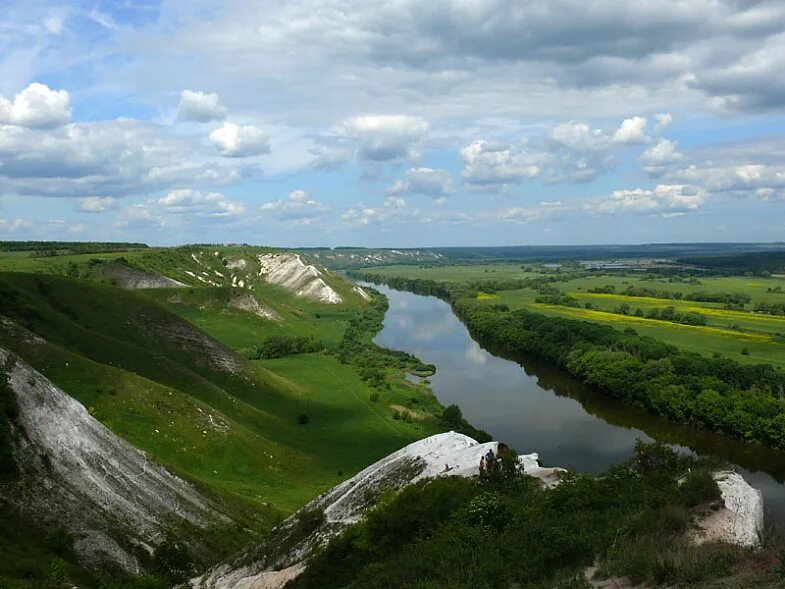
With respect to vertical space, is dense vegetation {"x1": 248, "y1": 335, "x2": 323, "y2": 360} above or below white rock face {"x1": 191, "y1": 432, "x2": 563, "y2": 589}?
below

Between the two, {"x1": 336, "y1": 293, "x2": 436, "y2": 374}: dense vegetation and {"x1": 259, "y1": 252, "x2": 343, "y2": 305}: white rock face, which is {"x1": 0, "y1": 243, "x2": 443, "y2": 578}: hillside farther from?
{"x1": 259, "y1": 252, "x2": 343, "y2": 305}: white rock face

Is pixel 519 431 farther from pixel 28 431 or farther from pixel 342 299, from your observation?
pixel 342 299

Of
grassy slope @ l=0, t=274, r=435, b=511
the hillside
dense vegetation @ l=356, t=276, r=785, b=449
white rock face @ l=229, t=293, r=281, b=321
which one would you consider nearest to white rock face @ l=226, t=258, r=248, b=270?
white rock face @ l=229, t=293, r=281, b=321

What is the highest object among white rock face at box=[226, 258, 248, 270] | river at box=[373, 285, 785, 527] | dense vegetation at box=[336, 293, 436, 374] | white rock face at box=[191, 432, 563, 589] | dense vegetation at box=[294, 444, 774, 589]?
white rock face at box=[226, 258, 248, 270]

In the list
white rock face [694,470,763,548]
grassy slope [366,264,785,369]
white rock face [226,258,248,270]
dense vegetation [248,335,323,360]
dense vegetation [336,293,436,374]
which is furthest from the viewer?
white rock face [226,258,248,270]

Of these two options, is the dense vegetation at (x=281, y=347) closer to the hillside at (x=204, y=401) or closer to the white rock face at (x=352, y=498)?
the hillside at (x=204, y=401)

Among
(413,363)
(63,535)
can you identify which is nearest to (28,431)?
(63,535)
